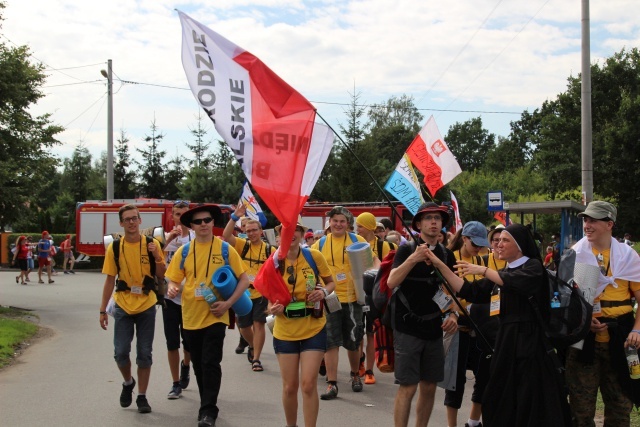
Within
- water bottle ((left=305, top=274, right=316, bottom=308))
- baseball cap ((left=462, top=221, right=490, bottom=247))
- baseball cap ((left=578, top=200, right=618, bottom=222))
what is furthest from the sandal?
baseball cap ((left=578, top=200, right=618, bottom=222))

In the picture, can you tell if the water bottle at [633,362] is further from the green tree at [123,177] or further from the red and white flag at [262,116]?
the green tree at [123,177]

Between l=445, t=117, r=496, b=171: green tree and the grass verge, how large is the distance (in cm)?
8745

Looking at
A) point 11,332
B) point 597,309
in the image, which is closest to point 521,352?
point 597,309

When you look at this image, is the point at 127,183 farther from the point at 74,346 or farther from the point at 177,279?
the point at 177,279

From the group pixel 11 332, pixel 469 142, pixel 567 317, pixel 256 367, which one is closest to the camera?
pixel 567 317

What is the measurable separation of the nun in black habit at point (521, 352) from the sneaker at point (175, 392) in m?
3.96

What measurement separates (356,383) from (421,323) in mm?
3056

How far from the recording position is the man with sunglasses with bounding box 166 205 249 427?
6.71 meters

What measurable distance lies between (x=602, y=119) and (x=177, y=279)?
1211 inches

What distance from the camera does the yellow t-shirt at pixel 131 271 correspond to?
24.7ft

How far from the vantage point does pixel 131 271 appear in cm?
756

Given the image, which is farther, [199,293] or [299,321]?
[199,293]

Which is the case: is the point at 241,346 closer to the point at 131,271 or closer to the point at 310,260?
the point at 131,271

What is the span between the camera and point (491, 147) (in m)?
99.1
